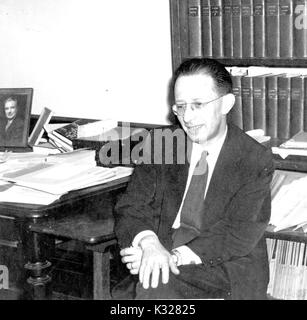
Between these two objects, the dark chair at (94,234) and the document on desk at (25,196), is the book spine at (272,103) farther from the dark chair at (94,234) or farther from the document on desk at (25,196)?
the document on desk at (25,196)

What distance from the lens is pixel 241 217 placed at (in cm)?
192

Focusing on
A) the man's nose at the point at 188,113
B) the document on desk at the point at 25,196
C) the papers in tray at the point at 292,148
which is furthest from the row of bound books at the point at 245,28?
the document on desk at the point at 25,196

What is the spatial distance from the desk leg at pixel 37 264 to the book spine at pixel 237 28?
3.31 feet

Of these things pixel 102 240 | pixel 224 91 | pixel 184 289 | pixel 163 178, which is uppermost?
pixel 224 91

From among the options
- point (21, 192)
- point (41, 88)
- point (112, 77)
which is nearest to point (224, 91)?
point (21, 192)

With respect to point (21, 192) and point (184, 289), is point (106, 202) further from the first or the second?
point (184, 289)

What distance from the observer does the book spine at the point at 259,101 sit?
2391mm

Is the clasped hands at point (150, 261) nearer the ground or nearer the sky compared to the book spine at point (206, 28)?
nearer the ground

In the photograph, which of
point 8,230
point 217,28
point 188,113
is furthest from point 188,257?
point 8,230

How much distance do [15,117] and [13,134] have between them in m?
0.08

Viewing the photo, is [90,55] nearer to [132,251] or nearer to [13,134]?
[13,134]

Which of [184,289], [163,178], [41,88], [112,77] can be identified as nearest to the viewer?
[184,289]

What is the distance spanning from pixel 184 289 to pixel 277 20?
105cm

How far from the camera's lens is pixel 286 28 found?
2.26 meters
